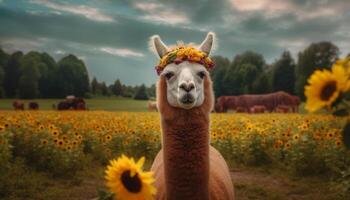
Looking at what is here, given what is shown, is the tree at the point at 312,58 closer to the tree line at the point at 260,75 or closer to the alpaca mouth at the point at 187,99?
the tree line at the point at 260,75

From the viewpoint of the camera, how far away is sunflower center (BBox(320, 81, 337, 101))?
1.07 meters

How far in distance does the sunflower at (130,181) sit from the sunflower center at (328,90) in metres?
0.69

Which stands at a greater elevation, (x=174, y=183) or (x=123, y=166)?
(x=123, y=166)

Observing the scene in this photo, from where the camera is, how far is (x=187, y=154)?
3.30 m

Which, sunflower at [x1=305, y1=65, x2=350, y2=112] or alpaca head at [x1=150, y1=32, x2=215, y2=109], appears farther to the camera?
alpaca head at [x1=150, y1=32, x2=215, y2=109]

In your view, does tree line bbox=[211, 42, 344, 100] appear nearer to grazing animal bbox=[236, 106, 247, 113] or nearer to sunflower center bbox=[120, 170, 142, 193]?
grazing animal bbox=[236, 106, 247, 113]

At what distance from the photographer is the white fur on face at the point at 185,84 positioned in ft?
10.6

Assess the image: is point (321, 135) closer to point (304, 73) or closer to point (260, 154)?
point (260, 154)

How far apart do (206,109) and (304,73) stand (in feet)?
105

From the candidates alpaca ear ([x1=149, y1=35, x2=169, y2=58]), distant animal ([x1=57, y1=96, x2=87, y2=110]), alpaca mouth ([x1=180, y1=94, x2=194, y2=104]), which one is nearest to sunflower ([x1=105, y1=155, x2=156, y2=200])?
alpaca mouth ([x1=180, y1=94, x2=194, y2=104])

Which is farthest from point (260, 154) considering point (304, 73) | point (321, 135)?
point (304, 73)

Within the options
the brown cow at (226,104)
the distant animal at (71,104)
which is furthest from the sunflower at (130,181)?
the brown cow at (226,104)

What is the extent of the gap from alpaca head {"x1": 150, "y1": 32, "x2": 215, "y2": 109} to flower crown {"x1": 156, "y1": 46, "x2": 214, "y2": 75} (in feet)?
0.13

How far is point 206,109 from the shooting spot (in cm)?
354
